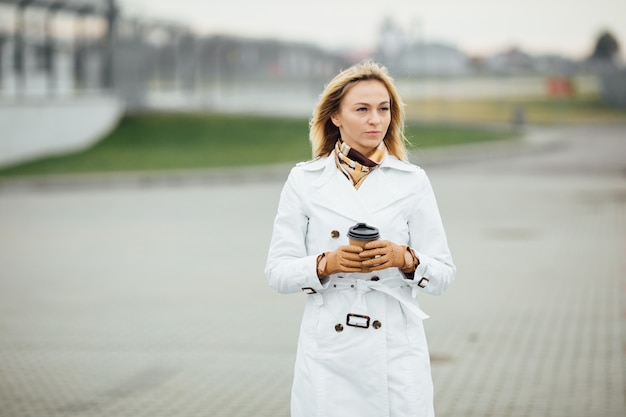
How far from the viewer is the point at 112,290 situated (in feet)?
34.3

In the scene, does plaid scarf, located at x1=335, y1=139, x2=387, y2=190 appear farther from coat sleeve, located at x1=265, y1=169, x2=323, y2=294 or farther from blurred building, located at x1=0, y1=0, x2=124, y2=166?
blurred building, located at x1=0, y1=0, x2=124, y2=166

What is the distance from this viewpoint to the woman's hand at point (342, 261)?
3008 mm

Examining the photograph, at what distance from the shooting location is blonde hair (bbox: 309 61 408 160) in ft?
10.8

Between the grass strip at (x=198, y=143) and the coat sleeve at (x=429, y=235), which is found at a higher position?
the coat sleeve at (x=429, y=235)

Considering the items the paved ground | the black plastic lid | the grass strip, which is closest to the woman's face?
the black plastic lid

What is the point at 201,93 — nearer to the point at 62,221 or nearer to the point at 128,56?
the point at 128,56

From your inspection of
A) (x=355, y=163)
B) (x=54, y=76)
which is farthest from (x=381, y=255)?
(x=54, y=76)

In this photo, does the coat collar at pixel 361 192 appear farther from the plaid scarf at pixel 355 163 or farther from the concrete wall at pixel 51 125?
the concrete wall at pixel 51 125

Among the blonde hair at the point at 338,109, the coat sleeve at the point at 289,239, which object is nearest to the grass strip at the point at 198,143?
the blonde hair at the point at 338,109

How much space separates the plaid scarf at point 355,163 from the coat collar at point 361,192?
2 centimetres

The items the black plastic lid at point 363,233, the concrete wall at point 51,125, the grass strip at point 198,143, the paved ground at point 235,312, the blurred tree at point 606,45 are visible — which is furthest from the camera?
the blurred tree at point 606,45

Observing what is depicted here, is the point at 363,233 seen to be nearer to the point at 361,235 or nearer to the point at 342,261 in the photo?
the point at 361,235

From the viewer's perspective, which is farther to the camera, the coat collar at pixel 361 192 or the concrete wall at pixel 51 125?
the concrete wall at pixel 51 125

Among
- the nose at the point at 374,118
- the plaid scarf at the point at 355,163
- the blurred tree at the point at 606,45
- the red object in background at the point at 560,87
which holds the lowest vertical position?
the red object in background at the point at 560,87
